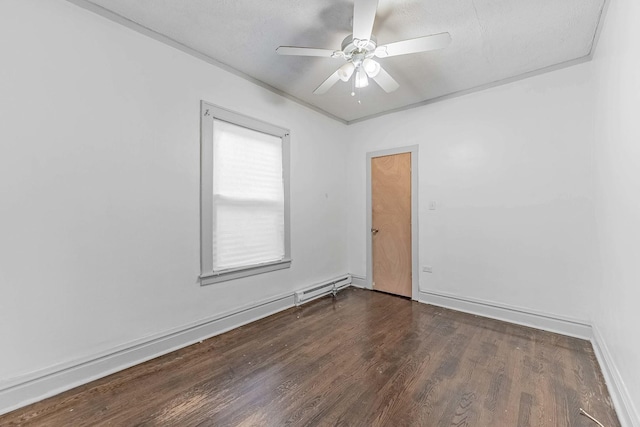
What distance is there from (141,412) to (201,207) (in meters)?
1.53

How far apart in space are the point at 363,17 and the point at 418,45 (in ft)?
1.52

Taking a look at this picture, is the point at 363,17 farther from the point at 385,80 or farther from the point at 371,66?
the point at 385,80

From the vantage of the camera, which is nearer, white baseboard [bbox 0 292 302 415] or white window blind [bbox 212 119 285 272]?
white baseboard [bbox 0 292 302 415]

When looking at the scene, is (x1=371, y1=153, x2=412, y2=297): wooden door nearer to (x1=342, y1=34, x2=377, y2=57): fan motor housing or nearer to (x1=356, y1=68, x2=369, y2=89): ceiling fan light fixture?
(x1=356, y1=68, x2=369, y2=89): ceiling fan light fixture

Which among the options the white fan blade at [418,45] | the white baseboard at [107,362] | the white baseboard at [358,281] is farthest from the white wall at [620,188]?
the white baseboard at [107,362]

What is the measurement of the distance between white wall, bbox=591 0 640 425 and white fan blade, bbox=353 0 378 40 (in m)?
1.34

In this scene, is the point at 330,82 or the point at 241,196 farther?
the point at 241,196

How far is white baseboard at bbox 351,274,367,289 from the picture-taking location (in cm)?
419

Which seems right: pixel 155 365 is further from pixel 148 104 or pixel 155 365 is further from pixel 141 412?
pixel 148 104

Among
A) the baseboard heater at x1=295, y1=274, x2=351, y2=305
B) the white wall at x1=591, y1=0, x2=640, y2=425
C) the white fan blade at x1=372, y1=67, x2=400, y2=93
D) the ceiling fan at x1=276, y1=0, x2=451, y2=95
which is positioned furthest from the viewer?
the baseboard heater at x1=295, y1=274, x2=351, y2=305

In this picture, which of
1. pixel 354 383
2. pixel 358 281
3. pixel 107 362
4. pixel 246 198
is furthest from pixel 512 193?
pixel 107 362

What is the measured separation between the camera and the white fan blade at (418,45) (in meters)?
1.81

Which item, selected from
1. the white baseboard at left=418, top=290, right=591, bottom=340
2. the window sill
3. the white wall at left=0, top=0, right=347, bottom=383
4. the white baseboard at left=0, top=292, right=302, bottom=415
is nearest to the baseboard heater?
the window sill

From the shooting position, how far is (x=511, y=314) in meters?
2.91
